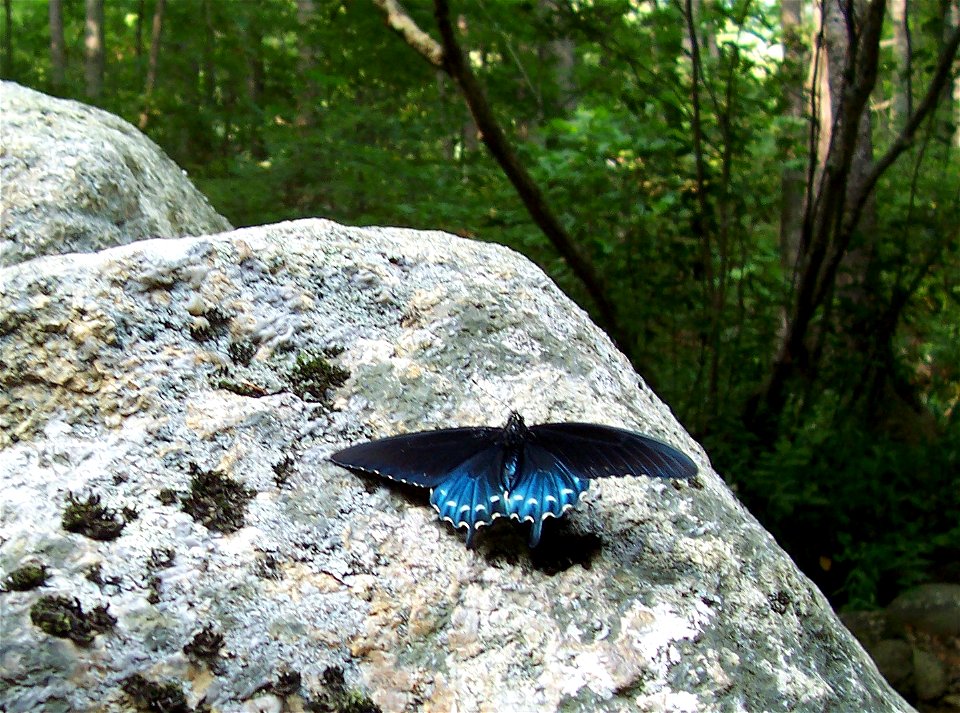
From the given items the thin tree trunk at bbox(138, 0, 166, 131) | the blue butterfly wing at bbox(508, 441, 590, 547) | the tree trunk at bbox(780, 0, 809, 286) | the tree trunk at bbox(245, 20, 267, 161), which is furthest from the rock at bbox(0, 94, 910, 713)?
the thin tree trunk at bbox(138, 0, 166, 131)

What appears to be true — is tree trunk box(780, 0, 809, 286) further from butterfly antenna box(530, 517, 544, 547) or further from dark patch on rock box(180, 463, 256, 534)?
dark patch on rock box(180, 463, 256, 534)

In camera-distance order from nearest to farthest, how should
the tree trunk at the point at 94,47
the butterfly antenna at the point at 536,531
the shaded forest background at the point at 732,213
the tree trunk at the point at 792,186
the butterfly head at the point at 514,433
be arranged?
the butterfly antenna at the point at 536,531 < the butterfly head at the point at 514,433 < the shaded forest background at the point at 732,213 < the tree trunk at the point at 792,186 < the tree trunk at the point at 94,47

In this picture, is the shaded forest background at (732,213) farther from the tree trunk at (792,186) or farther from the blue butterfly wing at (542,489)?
the blue butterfly wing at (542,489)

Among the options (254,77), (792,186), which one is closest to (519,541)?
(792,186)

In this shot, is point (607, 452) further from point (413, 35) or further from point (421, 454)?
point (413, 35)

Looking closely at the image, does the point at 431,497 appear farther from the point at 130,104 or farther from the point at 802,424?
the point at 130,104

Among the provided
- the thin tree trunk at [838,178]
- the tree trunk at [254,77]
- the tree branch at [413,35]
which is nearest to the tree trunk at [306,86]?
the tree trunk at [254,77]
